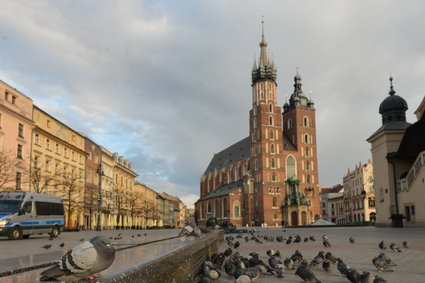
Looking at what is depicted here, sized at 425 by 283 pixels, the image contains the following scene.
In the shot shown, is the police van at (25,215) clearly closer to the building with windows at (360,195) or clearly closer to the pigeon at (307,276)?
the pigeon at (307,276)

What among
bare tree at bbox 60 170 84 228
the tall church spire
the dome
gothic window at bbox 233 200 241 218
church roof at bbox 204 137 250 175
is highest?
the tall church spire

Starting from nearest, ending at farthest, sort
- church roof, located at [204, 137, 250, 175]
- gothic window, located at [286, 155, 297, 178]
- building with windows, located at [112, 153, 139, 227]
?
1. building with windows, located at [112, 153, 139, 227]
2. gothic window, located at [286, 155, 297, 178]
3. church roof, located at [204, 137, 250, 175]

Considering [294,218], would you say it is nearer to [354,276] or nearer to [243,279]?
[354,276]

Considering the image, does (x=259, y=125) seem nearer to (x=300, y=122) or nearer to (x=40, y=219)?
(x=300, y=122)

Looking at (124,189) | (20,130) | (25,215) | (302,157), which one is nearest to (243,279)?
(25,215)

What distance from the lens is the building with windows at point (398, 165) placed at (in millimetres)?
31000

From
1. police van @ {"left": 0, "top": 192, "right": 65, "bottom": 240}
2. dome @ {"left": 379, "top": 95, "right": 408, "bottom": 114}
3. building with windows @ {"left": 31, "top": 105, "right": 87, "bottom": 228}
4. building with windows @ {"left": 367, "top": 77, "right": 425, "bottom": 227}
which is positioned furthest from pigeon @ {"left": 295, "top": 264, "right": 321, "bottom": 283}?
dome @ {"left": 379, "top": 95, "right": 408, "bottom": 114}

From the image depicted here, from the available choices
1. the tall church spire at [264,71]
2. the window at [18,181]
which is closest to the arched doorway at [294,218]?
the tall church spire at [264,71]

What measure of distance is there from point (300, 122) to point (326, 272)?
297 feet

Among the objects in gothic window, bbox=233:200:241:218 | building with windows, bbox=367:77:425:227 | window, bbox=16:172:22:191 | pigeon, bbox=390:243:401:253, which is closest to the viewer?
pigeon, bbox=390:243:401:253

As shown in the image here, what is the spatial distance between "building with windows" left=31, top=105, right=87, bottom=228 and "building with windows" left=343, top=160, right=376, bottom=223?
6081 centimetres

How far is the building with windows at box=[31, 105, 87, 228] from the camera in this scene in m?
39.0

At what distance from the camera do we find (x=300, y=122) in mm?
96312

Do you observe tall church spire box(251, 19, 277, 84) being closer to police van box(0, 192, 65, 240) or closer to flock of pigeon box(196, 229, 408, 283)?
police van box(0, 192, 65, 240)
